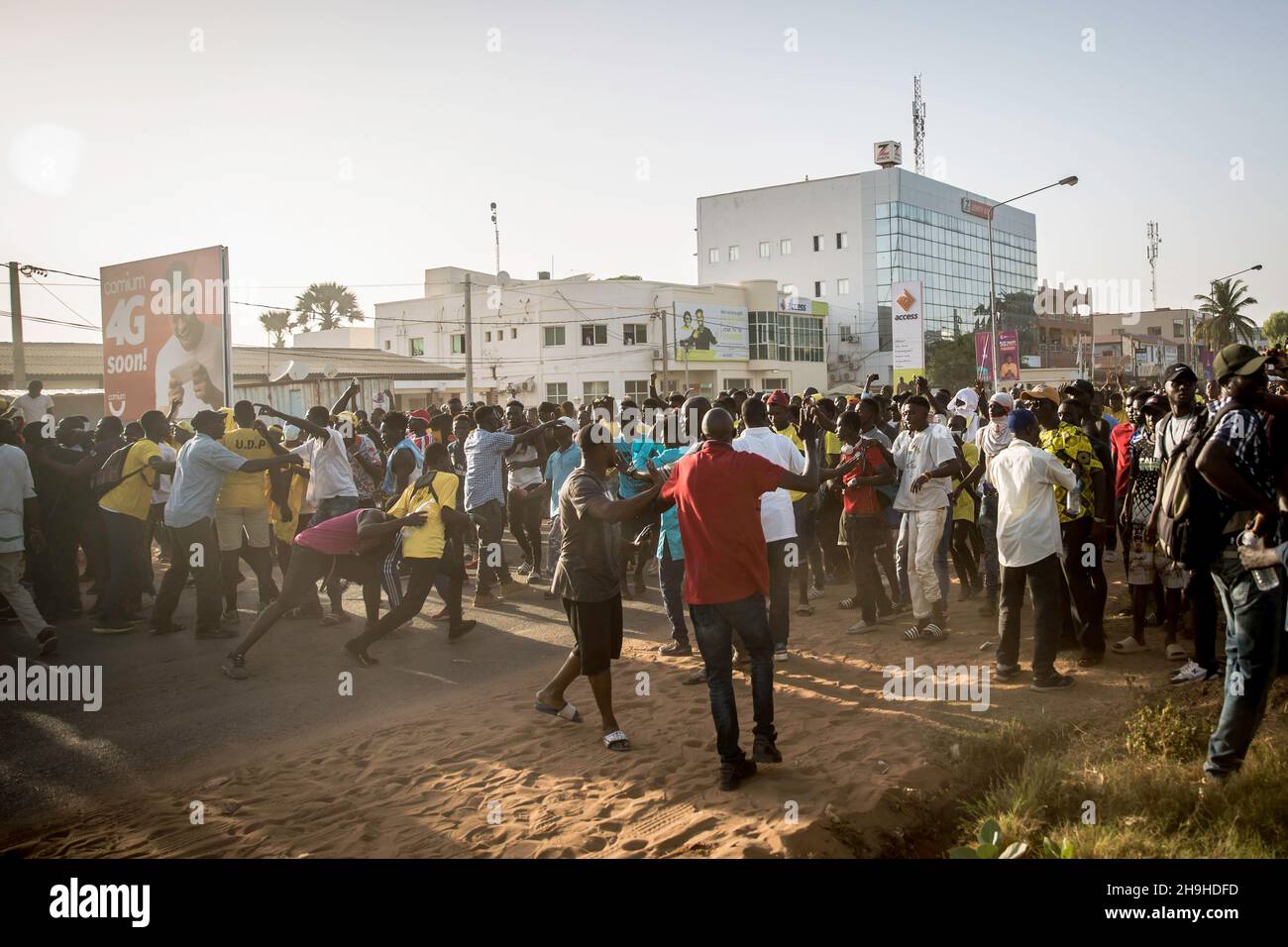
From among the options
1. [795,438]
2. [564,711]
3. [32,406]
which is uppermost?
[32,406]

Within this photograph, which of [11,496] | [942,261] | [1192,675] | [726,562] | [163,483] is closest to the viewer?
[726,562]

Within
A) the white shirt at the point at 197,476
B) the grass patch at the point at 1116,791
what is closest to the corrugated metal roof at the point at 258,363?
the white shirt at the point at 197,476

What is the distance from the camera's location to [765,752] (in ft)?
16.8

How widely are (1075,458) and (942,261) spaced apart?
79.4 metres

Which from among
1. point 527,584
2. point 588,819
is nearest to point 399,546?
point 527,584

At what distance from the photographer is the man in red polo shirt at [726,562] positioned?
16.0 ft

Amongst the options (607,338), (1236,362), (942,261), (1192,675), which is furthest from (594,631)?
(942,261)

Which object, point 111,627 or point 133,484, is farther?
point 133,484

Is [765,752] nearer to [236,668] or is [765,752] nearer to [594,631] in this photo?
[594,631]

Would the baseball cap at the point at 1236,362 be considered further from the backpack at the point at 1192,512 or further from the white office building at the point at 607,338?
the white office building at the point at 607,338

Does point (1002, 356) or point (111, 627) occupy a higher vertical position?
point (1002, 356)

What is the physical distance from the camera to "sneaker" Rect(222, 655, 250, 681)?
24.0 ft

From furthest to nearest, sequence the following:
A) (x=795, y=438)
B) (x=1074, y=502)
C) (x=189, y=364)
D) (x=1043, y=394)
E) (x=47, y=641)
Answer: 1. (x=189, y=364)
2. (x=795, y=438)
3. (x=47, y=641)
4. (x=1043, y=394)
5. (x=1074, y=502)
